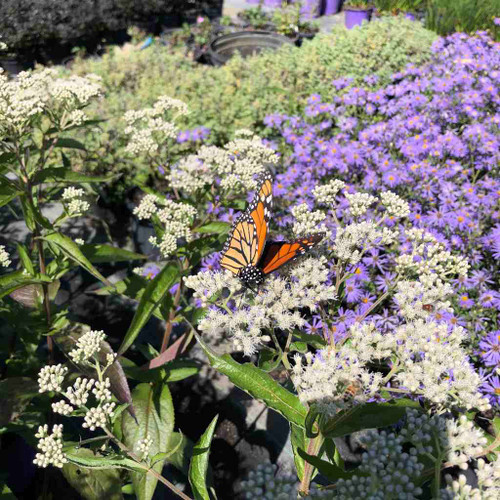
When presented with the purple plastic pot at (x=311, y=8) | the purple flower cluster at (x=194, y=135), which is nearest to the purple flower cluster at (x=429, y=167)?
the purple flower cluster at (x=194, y=135)

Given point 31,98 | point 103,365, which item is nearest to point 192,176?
point 31,98

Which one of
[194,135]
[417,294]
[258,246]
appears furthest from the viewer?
[194,135]

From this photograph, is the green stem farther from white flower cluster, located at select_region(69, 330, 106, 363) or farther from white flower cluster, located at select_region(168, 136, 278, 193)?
white flower cluster, located at select_region(168, 136, 278, 193)

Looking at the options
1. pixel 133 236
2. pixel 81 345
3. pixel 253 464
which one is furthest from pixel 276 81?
pixel 81 345

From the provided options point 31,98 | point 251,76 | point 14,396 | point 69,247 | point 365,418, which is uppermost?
point 31,98

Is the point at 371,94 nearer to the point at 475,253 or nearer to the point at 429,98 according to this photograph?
the point at 429,98

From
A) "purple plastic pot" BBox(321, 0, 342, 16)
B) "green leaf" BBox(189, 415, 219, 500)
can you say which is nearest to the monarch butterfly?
"green leaf" BBox(189, 415, 219, 500)

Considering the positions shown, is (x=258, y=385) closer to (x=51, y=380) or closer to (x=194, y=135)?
(x=51, y=380)

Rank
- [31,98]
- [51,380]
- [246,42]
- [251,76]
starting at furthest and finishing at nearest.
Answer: [246,42] < [251,76] < [31,98] < [51,380]
